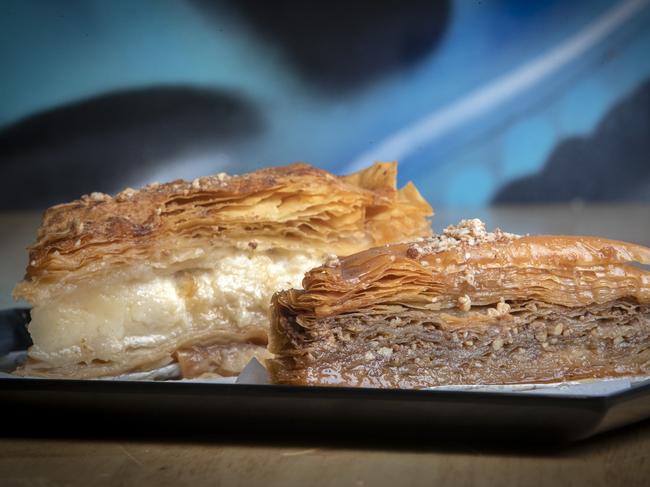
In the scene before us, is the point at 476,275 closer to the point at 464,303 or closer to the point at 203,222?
the point at 464,303

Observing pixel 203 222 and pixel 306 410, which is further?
pixel 203 222

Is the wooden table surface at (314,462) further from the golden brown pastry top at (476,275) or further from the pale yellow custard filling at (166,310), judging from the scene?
the pale yellow custard filling at (166,310)

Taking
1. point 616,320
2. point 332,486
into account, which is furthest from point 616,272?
point 332,486

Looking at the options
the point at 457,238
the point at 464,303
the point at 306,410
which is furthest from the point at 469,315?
the point at 306,410

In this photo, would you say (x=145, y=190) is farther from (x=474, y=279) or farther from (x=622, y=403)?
(x=622, y=403)

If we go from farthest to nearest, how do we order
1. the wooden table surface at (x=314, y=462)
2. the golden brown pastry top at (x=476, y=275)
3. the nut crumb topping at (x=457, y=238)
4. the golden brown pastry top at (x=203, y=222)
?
1. the golden brown pastry top at (x=203, y=222)
2. the nut crumb topping at (x=457, y=238)
3. the golden brown pastry top at (x=476, y=275)
4. the wooden table surface at (x=314, y=462)

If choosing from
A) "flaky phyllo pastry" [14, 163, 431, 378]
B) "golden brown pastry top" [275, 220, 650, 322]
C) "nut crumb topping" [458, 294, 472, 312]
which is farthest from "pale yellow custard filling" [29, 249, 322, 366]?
"nut crumb topping" [458, 294, 472, 312]

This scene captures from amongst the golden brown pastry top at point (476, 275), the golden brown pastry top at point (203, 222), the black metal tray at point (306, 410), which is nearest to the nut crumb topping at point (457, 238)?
the golden brown pastry top at point (476, 275)
